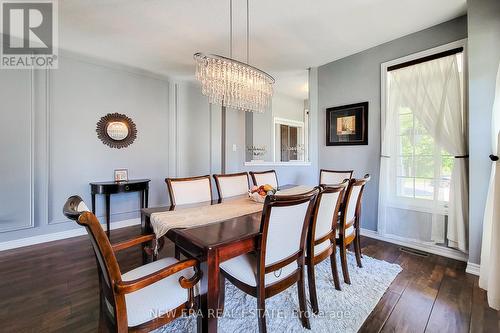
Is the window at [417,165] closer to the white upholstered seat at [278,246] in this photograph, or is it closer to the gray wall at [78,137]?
the white upholstered seat at [278,246]

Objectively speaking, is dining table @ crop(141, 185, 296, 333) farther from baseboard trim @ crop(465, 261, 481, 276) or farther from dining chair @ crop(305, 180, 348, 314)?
baseboard trim @ crop(465, 261, 481, 276)

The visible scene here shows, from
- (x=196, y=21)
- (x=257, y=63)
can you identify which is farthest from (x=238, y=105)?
(x=257, y=63)

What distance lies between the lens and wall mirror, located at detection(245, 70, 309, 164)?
5270 millimetres

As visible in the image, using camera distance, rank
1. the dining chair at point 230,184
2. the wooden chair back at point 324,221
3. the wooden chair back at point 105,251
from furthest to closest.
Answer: the dining chair at point 230,184 → the wooden chair back at point 324,221 → the wooden chair back at point 105,251

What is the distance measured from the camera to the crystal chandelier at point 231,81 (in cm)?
201

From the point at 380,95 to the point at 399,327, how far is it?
263 centimetres

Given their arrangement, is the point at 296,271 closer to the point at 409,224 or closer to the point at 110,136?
the point at 409,224

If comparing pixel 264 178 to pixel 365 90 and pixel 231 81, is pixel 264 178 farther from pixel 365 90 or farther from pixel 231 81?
pixel 365 90

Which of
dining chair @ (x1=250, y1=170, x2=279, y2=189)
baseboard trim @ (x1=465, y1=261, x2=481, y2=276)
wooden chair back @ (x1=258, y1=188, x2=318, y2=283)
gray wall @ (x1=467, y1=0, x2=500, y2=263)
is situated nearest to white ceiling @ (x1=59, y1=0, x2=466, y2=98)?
gray wall @ (x1=467, y1=0, x2=500, y2=263)

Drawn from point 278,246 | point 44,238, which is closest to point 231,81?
point 278,246

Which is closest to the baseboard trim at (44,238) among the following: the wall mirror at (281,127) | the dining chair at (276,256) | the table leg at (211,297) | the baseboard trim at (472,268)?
the dining chair at (276,256)

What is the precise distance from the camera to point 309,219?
1.48 m

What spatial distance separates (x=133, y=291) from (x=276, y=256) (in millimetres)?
759

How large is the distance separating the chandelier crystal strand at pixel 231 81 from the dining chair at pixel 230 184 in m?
0.82
